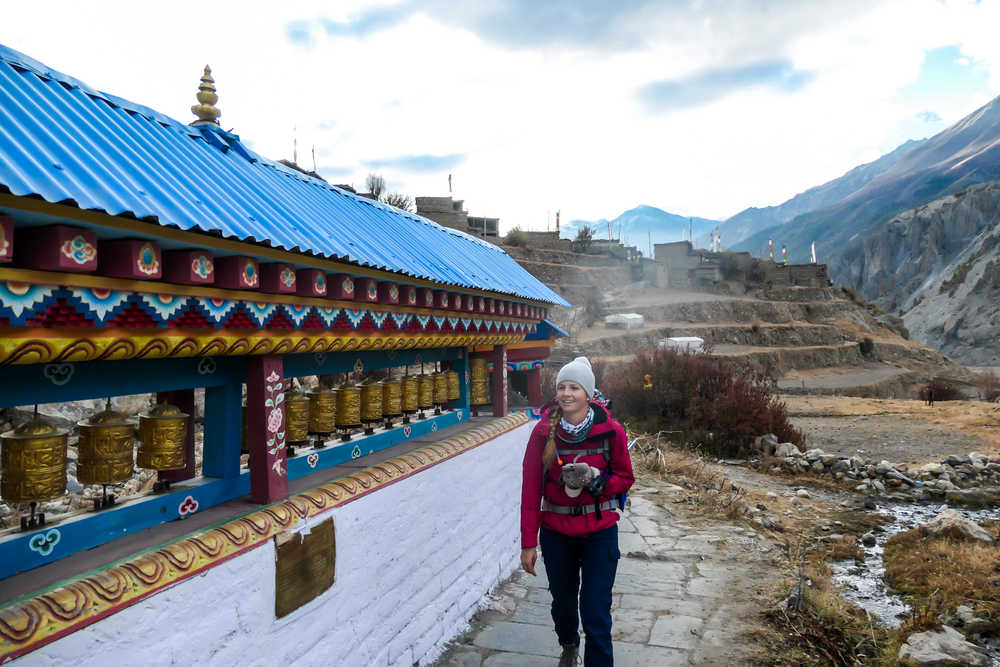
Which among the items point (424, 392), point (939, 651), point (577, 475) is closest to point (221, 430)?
point (577, 475)

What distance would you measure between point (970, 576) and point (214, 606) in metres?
6.69

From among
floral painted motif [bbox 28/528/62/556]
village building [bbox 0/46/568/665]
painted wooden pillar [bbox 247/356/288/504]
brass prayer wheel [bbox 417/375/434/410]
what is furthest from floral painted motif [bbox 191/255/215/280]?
brass prayer wheel [bbox 417/375/434/410]

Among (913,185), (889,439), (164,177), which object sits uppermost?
(913,185)

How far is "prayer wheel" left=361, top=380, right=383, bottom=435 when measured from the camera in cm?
467

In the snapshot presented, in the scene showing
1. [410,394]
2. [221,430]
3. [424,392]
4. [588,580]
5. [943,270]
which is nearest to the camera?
[221,430]

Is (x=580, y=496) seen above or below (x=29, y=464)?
below

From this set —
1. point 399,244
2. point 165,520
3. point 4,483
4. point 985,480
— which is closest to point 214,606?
point 165,520

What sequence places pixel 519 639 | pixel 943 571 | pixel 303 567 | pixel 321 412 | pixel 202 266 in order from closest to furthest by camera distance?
pixel 202 266
pixel 303 567
pixel 321 412
pixel 519 639
pixel 943 571

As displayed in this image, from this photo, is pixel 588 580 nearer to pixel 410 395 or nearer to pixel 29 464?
pixel 410 395

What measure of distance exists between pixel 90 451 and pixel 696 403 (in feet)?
44.0

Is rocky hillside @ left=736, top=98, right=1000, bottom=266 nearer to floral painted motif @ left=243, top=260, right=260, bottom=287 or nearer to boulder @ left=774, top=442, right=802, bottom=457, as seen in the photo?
boulder @ left=774, top=442, right=802, bottom=457

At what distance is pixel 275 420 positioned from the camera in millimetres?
3238

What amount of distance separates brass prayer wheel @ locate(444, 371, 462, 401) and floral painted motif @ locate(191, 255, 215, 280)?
144 inches

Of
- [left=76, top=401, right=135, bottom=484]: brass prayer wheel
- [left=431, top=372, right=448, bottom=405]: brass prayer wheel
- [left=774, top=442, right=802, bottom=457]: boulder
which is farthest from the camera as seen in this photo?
[left=774, top=442, right=802, bottom=457]: boulder
